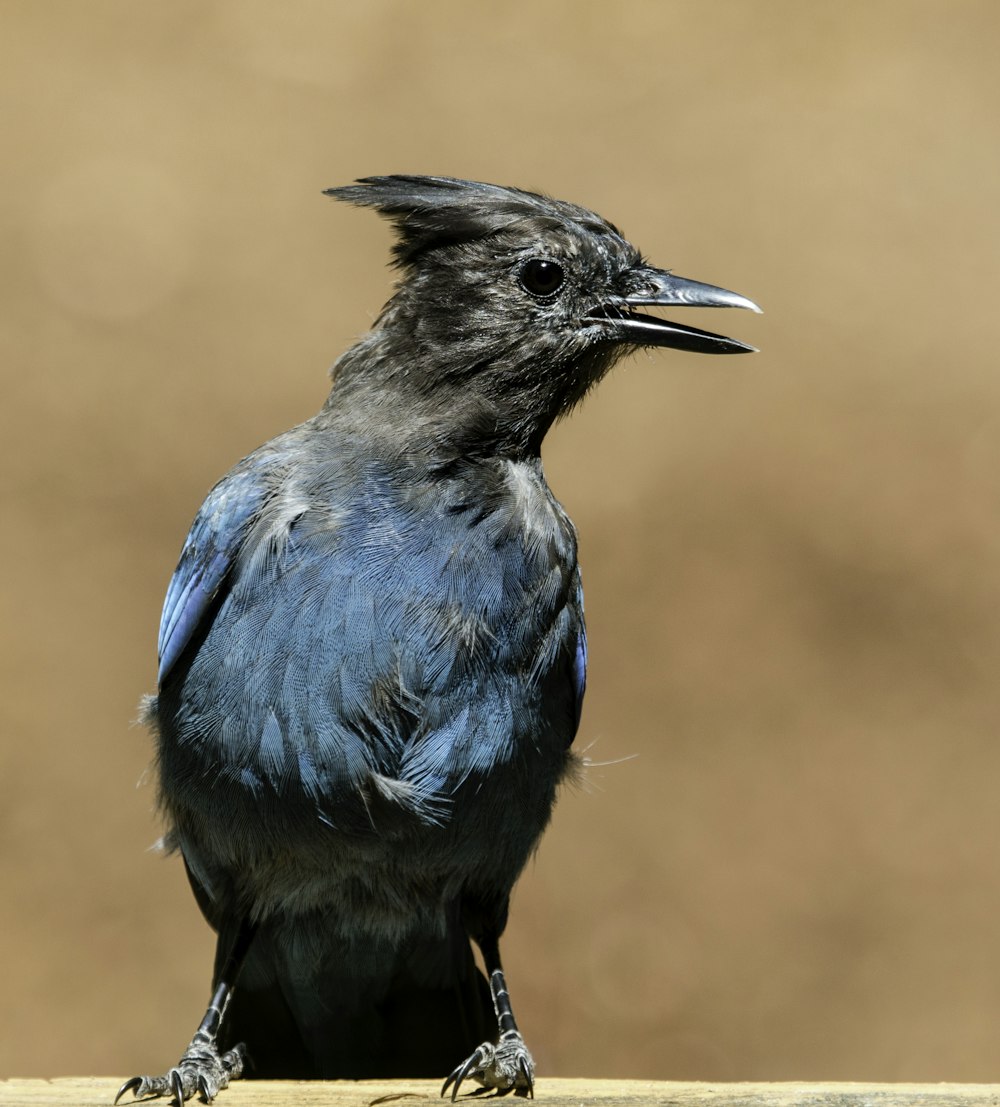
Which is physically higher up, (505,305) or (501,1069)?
(505,305)

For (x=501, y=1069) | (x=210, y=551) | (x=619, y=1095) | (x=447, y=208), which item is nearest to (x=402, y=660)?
(x=210, y=551)

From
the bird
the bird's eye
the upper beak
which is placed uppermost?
the bird's eye

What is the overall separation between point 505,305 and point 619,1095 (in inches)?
87.1

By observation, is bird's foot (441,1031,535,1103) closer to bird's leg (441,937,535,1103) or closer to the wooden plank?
bird's leg (441,937,535,1103)

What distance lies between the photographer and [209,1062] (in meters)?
4.49

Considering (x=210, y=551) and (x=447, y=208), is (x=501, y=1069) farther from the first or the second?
(x=447, y=208)

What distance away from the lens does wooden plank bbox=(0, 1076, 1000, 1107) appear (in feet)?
12.0

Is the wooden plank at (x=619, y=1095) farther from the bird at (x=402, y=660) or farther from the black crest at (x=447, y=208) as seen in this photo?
the black crest at (x=447, y=208)

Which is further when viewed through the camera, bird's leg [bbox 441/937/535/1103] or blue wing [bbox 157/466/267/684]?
blue wing [bbox 157/466/267/684]

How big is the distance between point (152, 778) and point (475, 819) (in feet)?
3.48

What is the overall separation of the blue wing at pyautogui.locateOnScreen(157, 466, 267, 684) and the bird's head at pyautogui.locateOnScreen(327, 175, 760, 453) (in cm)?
52

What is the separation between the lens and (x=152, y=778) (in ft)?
16.0

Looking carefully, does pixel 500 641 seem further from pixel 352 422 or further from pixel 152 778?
pixel 152 778

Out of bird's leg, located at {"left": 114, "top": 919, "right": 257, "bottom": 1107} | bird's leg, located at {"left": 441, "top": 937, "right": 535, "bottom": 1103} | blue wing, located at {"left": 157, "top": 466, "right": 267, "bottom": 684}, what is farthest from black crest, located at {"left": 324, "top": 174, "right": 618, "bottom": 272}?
bird's leg, located at {"left": 441, "top": 937, "right": 535, "bottom": 1103}
